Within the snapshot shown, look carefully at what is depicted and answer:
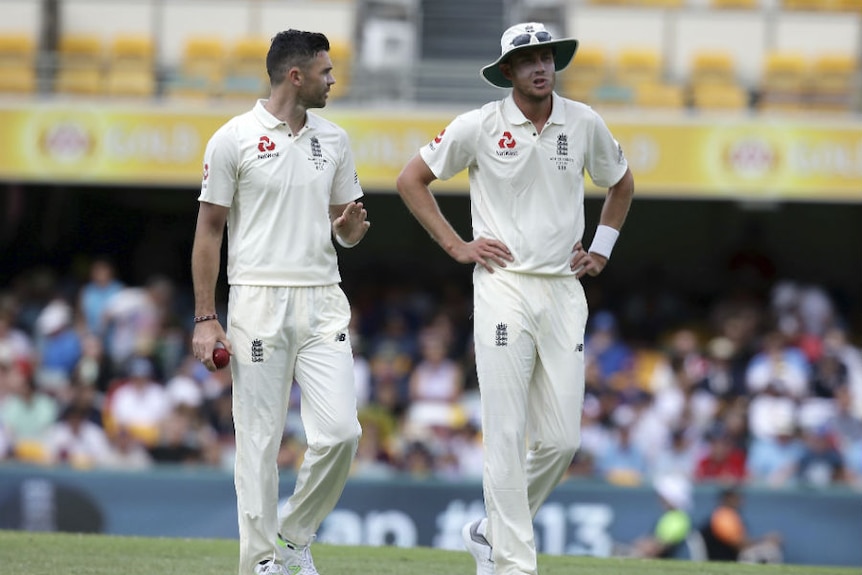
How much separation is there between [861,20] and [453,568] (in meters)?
12.0

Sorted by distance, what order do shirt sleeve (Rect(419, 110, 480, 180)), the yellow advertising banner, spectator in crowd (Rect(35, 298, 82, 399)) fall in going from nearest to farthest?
shirt sleeve (Rect(419, 110, 480, 180))
spectator in crowd (Rect(35, 298, 82, 399))
the yellow advertising banner

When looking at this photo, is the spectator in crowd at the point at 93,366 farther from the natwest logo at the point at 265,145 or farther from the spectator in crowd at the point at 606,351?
the natwest logo at the point at 265,145

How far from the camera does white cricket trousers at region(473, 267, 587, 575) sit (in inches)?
246

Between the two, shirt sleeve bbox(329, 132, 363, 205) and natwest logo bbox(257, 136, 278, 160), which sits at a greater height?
natwest logo bbox(257, 136, 278, 160)

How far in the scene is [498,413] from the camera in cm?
629

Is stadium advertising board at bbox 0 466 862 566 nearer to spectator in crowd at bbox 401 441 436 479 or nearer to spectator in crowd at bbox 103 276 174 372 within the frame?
spectator in crowd at bbox 401 441 436 479

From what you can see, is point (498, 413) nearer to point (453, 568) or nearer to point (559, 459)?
point (559, 459)

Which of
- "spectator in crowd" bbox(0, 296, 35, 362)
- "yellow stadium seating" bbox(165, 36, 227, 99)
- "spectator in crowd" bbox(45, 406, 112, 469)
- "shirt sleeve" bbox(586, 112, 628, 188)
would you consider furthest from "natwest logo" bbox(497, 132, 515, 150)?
"yellow stadium seating" bbox(165, 36, 227, 99)

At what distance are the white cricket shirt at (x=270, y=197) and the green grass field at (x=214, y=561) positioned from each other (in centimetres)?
154

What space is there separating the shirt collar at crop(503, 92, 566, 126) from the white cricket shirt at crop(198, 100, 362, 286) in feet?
2.60

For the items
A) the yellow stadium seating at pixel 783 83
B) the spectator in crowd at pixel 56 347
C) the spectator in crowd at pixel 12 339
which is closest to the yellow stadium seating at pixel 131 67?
the spectator in crowd at pixel 56 347

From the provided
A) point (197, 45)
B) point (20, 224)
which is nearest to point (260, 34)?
point (197, 45)

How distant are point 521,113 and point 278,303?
1255mm

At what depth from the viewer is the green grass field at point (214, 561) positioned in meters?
7.23
